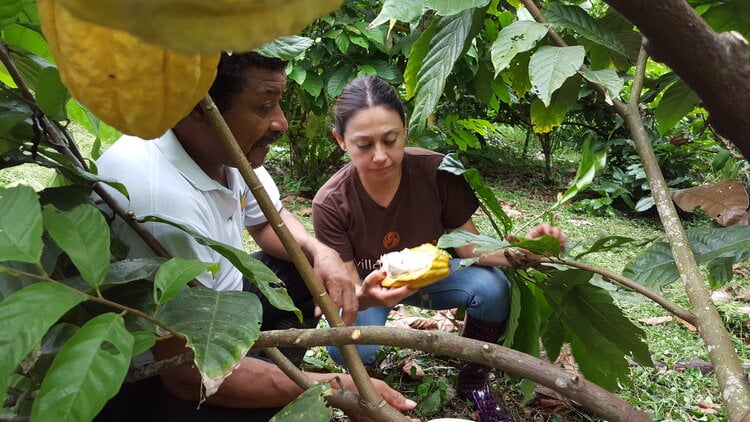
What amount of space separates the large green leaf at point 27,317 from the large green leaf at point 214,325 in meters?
0.12

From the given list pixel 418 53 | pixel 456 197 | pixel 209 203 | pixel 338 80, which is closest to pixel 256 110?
pixel 209 203

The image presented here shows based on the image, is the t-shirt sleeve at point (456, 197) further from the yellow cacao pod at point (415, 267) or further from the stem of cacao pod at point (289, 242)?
the stem of cacao pod at point (289, 242)

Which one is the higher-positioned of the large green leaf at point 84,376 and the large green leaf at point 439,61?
the large green leaf at point 439,61

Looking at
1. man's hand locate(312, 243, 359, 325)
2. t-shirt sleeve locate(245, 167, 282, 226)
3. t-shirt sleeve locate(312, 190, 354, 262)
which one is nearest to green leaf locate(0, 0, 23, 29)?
man's hand locate(312, 243, 359, 325)

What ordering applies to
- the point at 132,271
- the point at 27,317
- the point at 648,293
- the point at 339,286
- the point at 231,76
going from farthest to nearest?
1. the point at 339,286
2. the point at 231,76
3. the point at 648,293
4. the point at 132,271
5. the point at 27,317

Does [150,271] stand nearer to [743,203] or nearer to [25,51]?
[25,51]

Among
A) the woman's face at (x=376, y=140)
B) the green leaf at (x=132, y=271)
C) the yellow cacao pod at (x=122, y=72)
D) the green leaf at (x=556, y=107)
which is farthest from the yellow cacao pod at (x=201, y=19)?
the woman's face at (x=376, y=140)

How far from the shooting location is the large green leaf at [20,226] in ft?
1.93

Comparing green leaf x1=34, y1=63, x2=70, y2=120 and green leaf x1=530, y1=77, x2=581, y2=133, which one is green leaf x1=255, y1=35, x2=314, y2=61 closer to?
green leaf x1=34, y1=63, x2=70, y2=120

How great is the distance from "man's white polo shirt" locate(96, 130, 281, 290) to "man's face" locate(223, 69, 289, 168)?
125mm

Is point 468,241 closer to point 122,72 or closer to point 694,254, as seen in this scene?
point 694,254

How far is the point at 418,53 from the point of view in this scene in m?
1.19

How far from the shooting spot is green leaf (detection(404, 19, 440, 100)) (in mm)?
1136

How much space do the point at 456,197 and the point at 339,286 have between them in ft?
2.24
